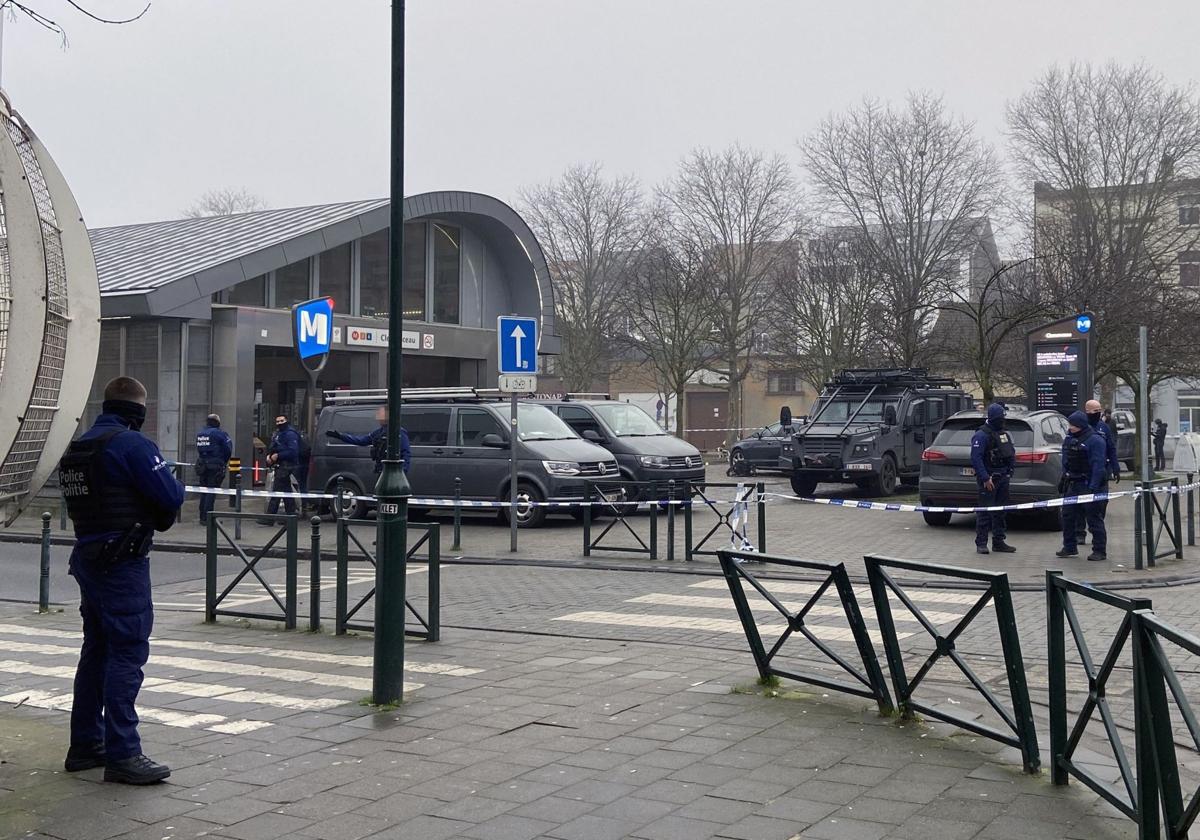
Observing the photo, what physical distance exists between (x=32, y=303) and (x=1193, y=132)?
43.5 m

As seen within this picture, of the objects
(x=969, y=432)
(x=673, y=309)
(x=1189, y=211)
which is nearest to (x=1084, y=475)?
(x=969, y=432)

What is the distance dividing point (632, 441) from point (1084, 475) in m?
8.54

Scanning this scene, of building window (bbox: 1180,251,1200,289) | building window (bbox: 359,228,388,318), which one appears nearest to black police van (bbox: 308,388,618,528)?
building window (bbox: 359,228,388,318)

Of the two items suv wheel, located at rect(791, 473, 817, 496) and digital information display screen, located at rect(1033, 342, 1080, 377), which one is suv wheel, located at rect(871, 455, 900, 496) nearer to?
suv wheel, located at rect(791, 473, 817, 496)

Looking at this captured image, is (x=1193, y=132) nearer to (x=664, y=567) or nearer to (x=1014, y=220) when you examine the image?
(x=1014, y=220)

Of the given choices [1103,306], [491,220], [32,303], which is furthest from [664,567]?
[491,220]

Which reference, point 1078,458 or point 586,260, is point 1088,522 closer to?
point 1078,458

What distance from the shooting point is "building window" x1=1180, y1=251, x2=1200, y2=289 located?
40.8m

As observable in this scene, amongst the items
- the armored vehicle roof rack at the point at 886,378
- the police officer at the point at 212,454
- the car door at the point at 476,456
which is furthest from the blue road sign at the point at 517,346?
the armored vehicle roof rack at the point at 886,378

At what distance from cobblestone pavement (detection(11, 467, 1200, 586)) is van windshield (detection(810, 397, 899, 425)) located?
9.41 ft

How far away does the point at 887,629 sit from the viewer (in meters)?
6.57

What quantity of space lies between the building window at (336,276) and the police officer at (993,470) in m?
18.1

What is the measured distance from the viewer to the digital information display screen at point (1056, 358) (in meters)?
22.4

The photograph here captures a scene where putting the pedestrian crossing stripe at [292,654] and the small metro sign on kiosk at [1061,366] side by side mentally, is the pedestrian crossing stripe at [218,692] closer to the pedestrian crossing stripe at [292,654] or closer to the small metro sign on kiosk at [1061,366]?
the pedestrian crossing stripe at [292,654]
